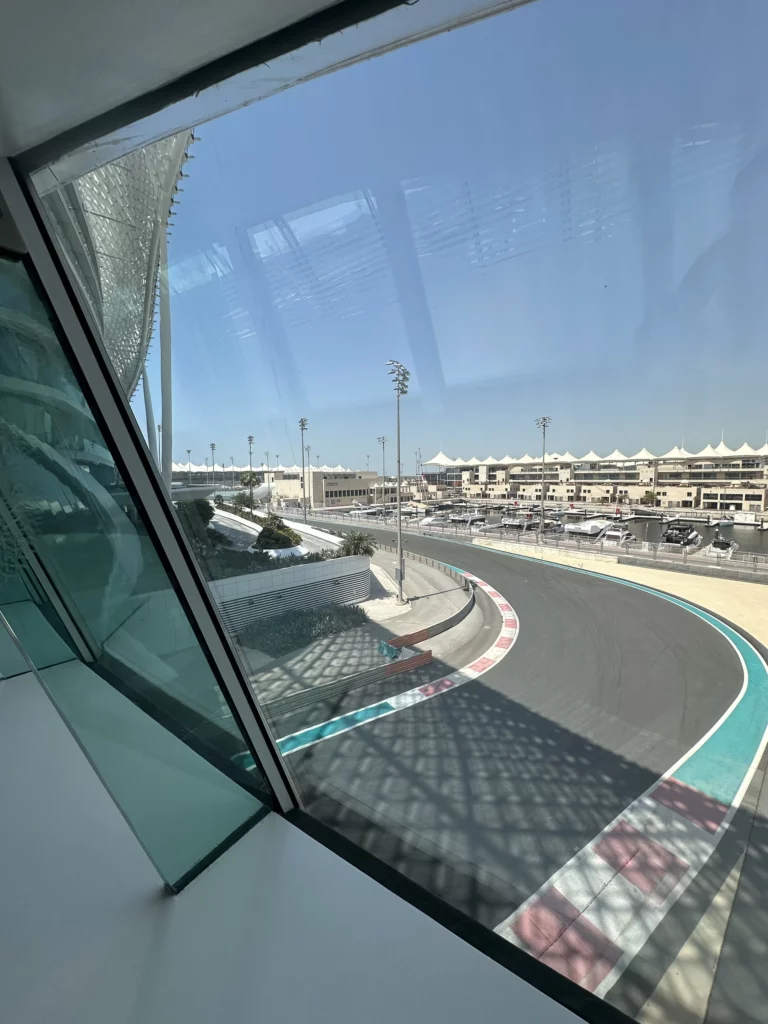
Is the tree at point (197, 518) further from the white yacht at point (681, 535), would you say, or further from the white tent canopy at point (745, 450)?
the white yacht at point (681, 535)

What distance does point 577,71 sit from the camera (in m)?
1.42

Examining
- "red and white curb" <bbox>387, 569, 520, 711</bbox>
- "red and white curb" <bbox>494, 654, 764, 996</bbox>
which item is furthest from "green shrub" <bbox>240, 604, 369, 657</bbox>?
"red and white curb" <bbox>494, 654, 764, 996</bbox>

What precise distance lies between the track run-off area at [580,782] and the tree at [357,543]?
0.50 metres

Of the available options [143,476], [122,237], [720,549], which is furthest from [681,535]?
[122,237]

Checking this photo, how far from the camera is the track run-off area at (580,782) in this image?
4.65 ft

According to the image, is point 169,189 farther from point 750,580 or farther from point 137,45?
point 750,580

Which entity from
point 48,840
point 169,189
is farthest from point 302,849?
point 169,189

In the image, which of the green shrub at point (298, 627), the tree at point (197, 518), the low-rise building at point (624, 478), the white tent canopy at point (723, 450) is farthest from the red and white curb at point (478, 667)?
the tree at point (197, 518)

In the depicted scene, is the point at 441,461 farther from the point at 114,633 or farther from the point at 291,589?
the point at 114,633

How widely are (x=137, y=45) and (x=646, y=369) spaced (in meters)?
2.36

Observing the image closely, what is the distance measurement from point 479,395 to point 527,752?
2571 millimetres

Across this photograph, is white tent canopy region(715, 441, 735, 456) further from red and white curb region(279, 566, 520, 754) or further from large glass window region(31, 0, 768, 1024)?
red and white curb region(279, 566, 520, 754)

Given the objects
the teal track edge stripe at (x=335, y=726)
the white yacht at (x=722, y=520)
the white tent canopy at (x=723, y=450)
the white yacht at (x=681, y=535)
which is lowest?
the teal track edge stripe at (x=335, y=726)

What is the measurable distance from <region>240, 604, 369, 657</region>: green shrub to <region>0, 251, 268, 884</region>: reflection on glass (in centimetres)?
30
